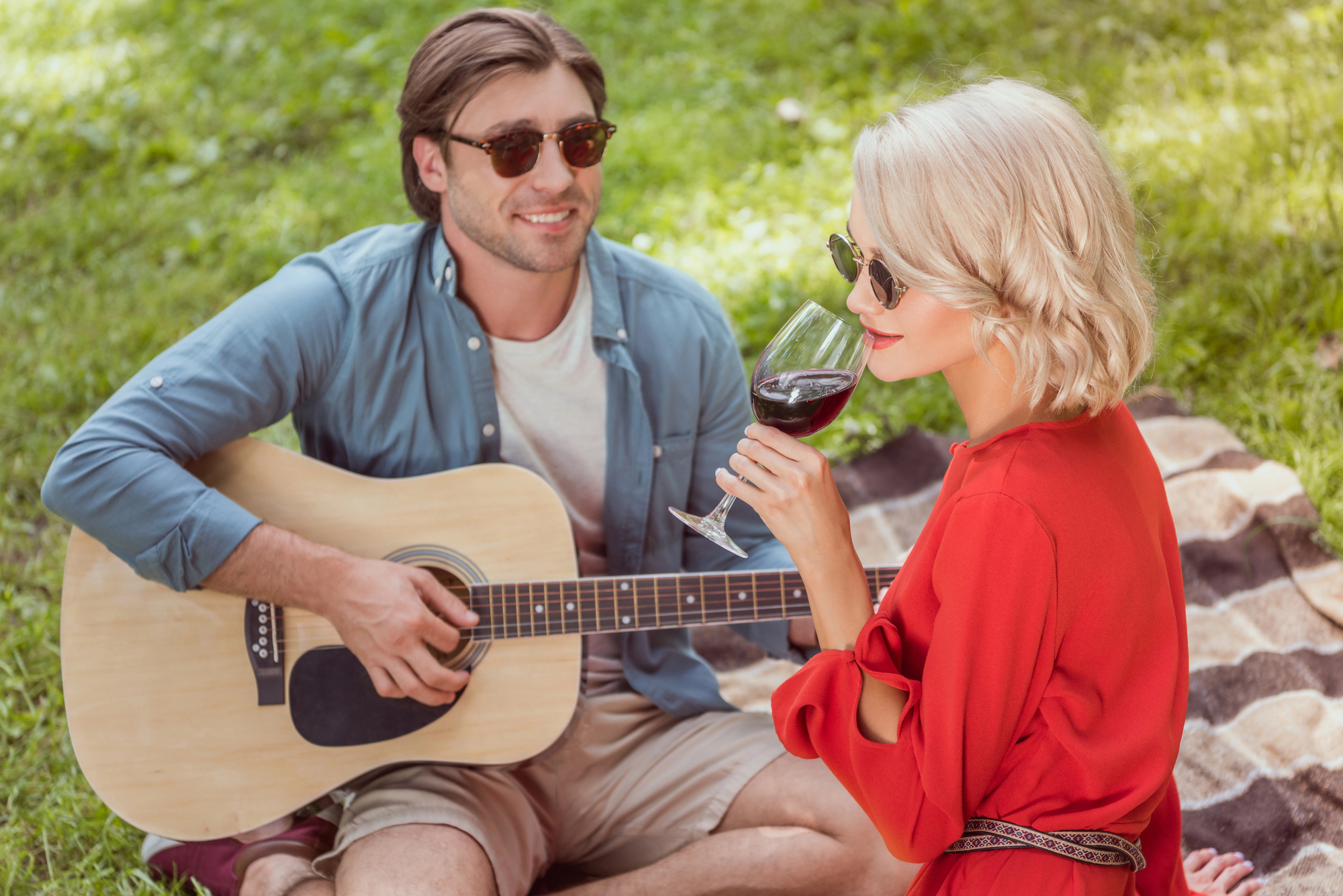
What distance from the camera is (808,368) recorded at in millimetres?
1740

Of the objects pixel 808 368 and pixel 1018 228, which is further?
pixel 808 368

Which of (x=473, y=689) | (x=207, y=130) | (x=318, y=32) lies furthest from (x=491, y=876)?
(x=318, y=32)

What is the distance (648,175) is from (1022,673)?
437cm

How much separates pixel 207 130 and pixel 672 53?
2.68 metres

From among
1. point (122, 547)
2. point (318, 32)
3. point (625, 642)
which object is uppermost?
point (318, 32)

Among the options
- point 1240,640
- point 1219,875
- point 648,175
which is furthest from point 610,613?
point 648,175

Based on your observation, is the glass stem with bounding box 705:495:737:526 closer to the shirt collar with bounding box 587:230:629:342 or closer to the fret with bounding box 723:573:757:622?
the fret with bounding box 723:573:757:622

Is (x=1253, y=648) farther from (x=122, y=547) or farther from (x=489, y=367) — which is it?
(x=122, y=547)

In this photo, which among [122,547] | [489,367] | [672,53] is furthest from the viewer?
[672,53]

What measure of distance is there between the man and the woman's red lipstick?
1.06 metres

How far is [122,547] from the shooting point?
7.61 feet

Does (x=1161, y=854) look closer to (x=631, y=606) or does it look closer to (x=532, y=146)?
(x=631, y=606)

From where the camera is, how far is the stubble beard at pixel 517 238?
2.62 meters

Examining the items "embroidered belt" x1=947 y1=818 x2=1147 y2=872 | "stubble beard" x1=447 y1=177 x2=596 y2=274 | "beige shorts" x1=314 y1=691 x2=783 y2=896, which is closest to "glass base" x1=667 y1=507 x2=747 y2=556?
"embroidered belt" x1=947 y1=818 x2=1147 y2=872
